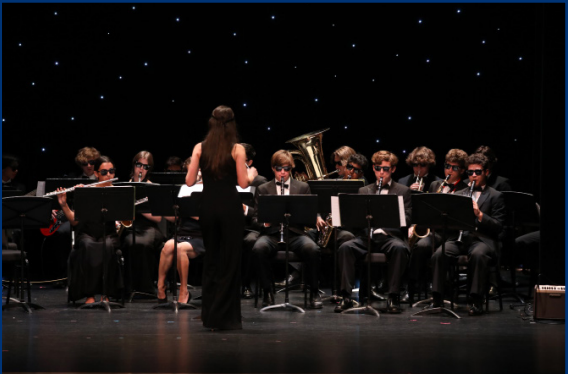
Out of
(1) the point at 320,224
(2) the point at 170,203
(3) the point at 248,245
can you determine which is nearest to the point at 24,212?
(2) the point at 170,203

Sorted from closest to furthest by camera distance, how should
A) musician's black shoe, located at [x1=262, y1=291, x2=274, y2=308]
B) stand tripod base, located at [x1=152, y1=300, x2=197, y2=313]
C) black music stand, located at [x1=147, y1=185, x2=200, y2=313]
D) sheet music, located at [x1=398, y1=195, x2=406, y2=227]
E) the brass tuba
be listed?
sheet music, located at [x1=398, y1=195, x2=406, y2=227] < black music stand, located at [x1=147, y1=185, x2=200, y2=313] < stand tripod base, located at [x1=152, y1=300, x2=197, y2=313] < musician's black shoe, located at [x1=262, y1=291, x2=274, y2=308] < the brass tuba

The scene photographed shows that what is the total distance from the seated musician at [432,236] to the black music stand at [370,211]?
0.65 m

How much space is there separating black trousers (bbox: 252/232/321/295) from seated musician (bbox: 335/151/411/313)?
0.81 ft

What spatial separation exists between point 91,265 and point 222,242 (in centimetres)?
216

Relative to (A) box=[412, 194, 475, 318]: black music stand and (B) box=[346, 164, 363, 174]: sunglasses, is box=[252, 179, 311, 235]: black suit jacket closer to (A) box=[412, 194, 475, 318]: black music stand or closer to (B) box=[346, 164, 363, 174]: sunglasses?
(B) box=[346, 164, 363, 174]: sunglasses

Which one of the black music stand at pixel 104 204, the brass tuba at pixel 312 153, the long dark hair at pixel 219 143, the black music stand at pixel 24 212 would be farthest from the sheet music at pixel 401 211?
the black music stand at pixel 24 212

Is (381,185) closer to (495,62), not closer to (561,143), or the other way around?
(561,143)

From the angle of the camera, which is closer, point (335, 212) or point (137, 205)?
point (335, 212)

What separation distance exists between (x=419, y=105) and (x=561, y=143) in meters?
3.46

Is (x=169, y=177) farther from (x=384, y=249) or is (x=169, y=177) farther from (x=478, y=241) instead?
(x=478, y=241)

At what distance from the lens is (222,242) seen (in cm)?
640

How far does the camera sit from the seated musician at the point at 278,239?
25.8 ft

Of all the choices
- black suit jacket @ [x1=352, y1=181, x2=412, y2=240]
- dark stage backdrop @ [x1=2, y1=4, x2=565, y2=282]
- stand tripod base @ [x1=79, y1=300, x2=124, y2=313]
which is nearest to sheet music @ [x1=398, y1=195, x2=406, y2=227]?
black suit jacket @ [x1=352, y1=181, x2=412, y2=240]

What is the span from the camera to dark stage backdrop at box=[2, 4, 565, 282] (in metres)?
10.1
